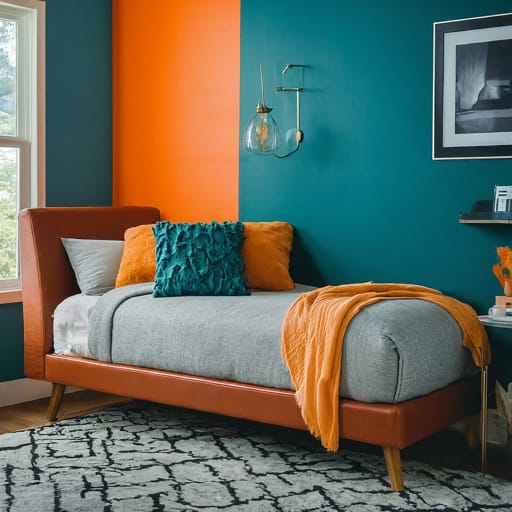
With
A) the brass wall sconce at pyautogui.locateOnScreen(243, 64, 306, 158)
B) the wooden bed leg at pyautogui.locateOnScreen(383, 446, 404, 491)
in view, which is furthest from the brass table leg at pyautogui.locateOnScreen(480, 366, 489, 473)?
the brass wall sconce at pyautogui.locateOnScreen(243, 64, 306, 158)

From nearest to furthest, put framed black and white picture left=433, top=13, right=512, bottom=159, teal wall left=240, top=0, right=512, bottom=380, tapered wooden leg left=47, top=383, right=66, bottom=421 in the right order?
1. framed black and white picture left=433, top=13, right=512, bottom=159
2. teal wall left=240, top=0, right=512, bottom=380
3. tapered wooden leg left=47, top=383, right=66, bottom=421

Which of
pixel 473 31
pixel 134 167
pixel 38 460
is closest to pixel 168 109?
pixel 134 167

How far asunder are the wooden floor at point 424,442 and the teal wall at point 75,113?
1.05 feet

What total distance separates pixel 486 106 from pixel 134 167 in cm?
227

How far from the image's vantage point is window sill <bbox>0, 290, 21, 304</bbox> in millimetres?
4361

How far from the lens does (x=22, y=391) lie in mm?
4449

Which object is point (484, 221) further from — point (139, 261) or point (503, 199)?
point (139, 261)

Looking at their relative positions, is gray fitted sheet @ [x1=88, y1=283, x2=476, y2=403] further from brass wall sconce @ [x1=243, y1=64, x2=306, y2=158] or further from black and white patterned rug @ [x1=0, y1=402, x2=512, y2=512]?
brass wall sconce @ [x1=243, y1=64, x2=306, y2=158]

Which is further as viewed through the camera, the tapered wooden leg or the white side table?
the tapered wooden leg

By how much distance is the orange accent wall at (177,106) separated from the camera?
14.9 ft

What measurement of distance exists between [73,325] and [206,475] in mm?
1218

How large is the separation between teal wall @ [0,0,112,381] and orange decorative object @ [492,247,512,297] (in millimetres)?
2548

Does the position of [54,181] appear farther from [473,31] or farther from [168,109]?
[473,31]

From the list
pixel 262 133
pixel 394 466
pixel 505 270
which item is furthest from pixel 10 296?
pixel 505 270
